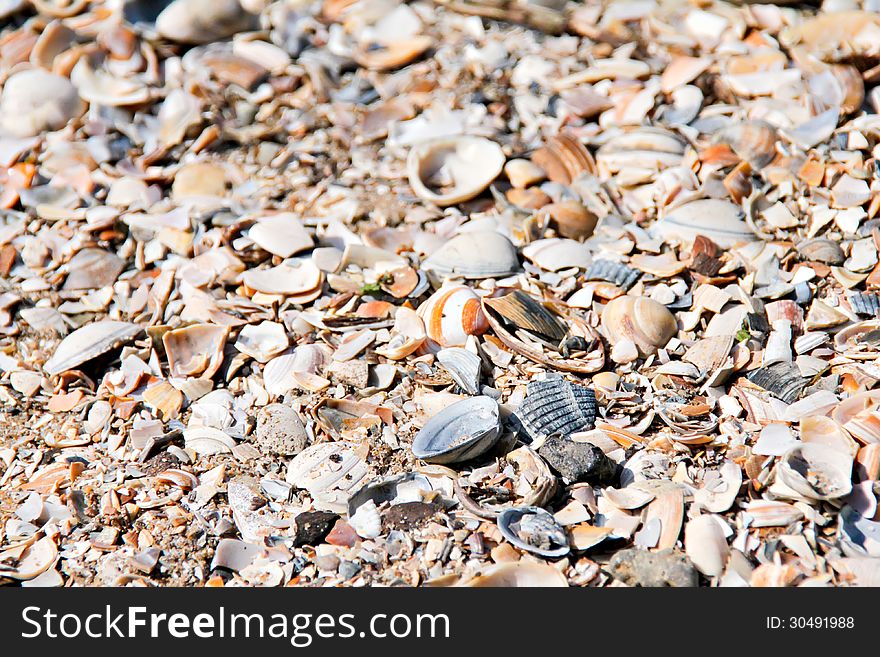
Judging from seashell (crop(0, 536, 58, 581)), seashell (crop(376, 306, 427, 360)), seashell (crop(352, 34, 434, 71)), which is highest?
seashell (crop(352, 34, 434, 71))

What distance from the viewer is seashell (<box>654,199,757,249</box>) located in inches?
138

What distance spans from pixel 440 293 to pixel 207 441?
1.06 metres

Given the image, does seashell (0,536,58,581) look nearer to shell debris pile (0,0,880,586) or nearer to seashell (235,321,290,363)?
shell debris pile (0,0,880,586)

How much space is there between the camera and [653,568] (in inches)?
93.7

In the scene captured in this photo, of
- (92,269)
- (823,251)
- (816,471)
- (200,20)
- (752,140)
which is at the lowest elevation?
(92,269)

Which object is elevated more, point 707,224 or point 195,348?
point 707,224

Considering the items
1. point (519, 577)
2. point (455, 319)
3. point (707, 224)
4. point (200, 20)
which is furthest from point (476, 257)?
point (200, 20)

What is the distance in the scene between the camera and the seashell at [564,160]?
13.3ft

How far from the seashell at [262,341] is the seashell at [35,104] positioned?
7.24ft

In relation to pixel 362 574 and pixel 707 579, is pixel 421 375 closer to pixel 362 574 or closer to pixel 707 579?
pixel 362 574

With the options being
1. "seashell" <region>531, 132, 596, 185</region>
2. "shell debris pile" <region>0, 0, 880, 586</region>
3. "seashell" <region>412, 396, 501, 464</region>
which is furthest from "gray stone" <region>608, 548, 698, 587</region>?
"seashell" <region>531, 132, 596, 185</region>

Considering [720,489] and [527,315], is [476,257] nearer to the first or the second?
[527,315]

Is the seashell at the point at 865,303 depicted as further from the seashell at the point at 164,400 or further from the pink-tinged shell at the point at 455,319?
the seashell at the point at 164,400

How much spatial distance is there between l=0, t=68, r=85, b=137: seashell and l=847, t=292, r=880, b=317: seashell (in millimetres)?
4152
